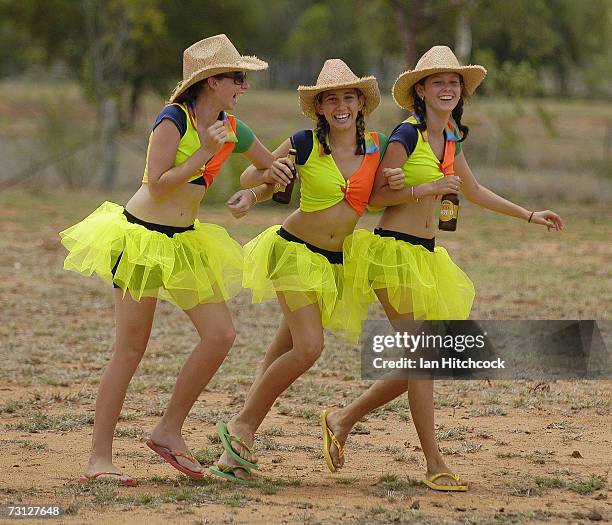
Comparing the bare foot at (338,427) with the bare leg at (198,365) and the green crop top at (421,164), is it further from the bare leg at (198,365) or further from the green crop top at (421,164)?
the green crop top at (421,164)

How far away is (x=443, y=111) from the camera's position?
226 inches

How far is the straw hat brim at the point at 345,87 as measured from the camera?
5621 millimetres

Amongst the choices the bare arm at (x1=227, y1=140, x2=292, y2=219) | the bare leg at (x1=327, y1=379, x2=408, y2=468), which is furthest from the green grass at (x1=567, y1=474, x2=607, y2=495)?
the bare arm at (x1=227, y1=140, x2=292, y2=219)

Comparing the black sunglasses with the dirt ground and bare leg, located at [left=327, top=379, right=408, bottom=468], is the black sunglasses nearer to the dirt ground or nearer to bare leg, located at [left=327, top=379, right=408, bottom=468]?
bare leg, located at [left=327, top=379, right=408, bottom=468]

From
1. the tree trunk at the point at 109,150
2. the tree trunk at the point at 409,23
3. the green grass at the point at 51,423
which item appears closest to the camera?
the green grass at the point at 51,423

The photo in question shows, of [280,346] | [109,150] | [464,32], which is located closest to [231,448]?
[280,346]

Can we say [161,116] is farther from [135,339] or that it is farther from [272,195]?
[135,339]

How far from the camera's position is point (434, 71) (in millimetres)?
5688

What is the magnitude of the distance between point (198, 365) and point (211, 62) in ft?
4.57

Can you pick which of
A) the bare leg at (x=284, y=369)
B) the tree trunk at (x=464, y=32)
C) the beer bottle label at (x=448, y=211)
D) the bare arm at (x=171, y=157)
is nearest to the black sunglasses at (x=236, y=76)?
the bare arm at (x=171, y=157)

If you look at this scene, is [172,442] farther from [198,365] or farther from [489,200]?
[489,200]

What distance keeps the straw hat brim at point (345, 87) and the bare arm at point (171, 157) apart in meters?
0.49

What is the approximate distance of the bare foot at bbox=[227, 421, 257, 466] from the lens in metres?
5.71

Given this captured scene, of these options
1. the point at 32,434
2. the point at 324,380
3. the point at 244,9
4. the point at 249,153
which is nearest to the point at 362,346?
the point at 324,380
